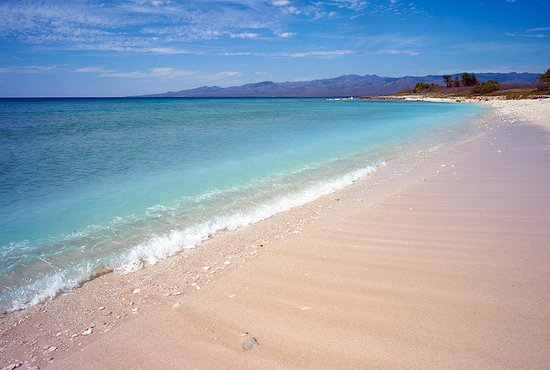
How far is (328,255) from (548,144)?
14.5 metres

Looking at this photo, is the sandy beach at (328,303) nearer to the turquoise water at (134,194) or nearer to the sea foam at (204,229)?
the sea foam at (204,229)

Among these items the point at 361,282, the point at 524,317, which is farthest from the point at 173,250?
the point at 524,317

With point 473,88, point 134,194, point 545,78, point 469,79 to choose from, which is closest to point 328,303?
point 134,194

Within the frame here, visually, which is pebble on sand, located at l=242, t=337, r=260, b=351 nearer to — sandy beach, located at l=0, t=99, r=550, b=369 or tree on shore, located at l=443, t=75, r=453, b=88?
sandy beach, located at l=0, t=99, r=550, b=369

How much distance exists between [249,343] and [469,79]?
543 ft

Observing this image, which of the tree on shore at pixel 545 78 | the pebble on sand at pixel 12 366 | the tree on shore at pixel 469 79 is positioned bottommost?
the pebble on sand at pixel 12 366

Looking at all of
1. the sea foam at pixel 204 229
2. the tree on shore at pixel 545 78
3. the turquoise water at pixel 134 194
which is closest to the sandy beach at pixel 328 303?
the sea foam at pixel 204 229

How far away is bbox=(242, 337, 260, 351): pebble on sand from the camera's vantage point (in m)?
3.35

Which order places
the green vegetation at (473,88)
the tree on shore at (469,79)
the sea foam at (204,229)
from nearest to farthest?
1. the sea foam at (204,229)
2. the green vegetation at (473,88)
3. the tree on shore at (469,79)

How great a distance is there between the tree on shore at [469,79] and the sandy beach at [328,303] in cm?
15816

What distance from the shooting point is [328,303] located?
4.04 metres

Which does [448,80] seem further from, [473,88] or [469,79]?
[473,88]

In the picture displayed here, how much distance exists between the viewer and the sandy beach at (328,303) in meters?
3.24

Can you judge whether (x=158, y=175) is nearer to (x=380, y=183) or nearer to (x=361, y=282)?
(x=380, y=183)
